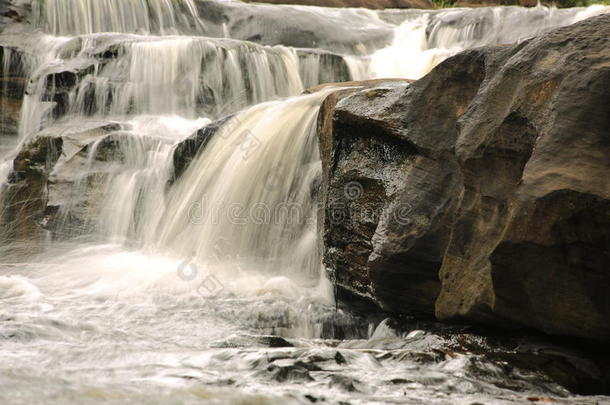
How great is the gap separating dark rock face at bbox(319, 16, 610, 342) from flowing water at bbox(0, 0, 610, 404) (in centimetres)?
35

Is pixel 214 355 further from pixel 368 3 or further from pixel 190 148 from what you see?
pixel 368 3

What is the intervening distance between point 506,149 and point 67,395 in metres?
2.49

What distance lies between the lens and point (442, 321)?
4305 mm

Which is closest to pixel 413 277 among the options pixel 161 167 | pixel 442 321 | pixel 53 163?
pixel 442 321

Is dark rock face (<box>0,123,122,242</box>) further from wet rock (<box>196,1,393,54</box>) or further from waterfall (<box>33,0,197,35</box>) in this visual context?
wet rock (<box>196,1,393,54</box>)

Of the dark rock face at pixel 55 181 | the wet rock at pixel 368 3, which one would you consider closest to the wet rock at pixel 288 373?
the dark rock face at pixel 55 181

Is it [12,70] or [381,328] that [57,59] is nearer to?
[12,70]

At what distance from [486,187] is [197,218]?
11.1 ft

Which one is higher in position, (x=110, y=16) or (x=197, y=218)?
(x=110, y=16)

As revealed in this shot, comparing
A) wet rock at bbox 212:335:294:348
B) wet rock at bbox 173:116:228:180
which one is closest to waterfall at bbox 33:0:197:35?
wet rock at bbox 173:116:228:180

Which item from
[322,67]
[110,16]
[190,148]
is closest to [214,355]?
[190,148]

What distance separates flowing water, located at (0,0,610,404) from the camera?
339 cm

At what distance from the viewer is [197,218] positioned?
21.9ft

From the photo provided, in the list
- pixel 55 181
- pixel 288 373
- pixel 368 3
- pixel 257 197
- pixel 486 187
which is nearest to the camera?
pixel 288 373
